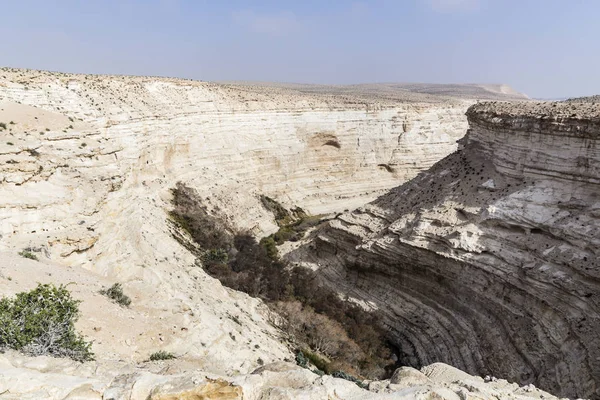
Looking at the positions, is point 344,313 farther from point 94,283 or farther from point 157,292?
point 94,283

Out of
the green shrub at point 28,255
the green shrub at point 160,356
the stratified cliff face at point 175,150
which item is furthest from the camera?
the stratified cliff face at point 175,150

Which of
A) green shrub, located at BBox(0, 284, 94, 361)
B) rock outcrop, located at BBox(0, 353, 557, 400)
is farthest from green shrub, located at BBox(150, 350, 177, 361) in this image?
rock outcrop, located at BBox(0, 353, 557, 400)

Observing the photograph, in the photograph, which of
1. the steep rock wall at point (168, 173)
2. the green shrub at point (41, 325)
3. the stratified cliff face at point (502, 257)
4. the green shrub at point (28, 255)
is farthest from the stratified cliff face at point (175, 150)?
the stratified cliff face at point (502, 257)

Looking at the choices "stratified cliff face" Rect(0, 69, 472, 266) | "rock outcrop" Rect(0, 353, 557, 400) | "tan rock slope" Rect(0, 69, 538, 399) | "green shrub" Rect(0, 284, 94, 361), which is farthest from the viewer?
"stratified cliff face" Rect(0, 69, 472, 266)

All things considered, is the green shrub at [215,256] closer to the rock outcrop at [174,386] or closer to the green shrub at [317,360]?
the green shrub at [317,360]

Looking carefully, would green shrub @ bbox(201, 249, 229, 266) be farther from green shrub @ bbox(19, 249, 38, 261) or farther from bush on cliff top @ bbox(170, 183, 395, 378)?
green shrub @ bbox(19, 249, 38, 261)

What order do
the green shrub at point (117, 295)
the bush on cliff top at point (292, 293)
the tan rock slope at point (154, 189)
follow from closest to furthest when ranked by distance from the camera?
1. the tan rock slope at point (154, 189)
2. the green shrub at point (117, 295)
3. the bush on cliff top at point (292, 293)

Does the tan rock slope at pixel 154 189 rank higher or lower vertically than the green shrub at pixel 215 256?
higher
